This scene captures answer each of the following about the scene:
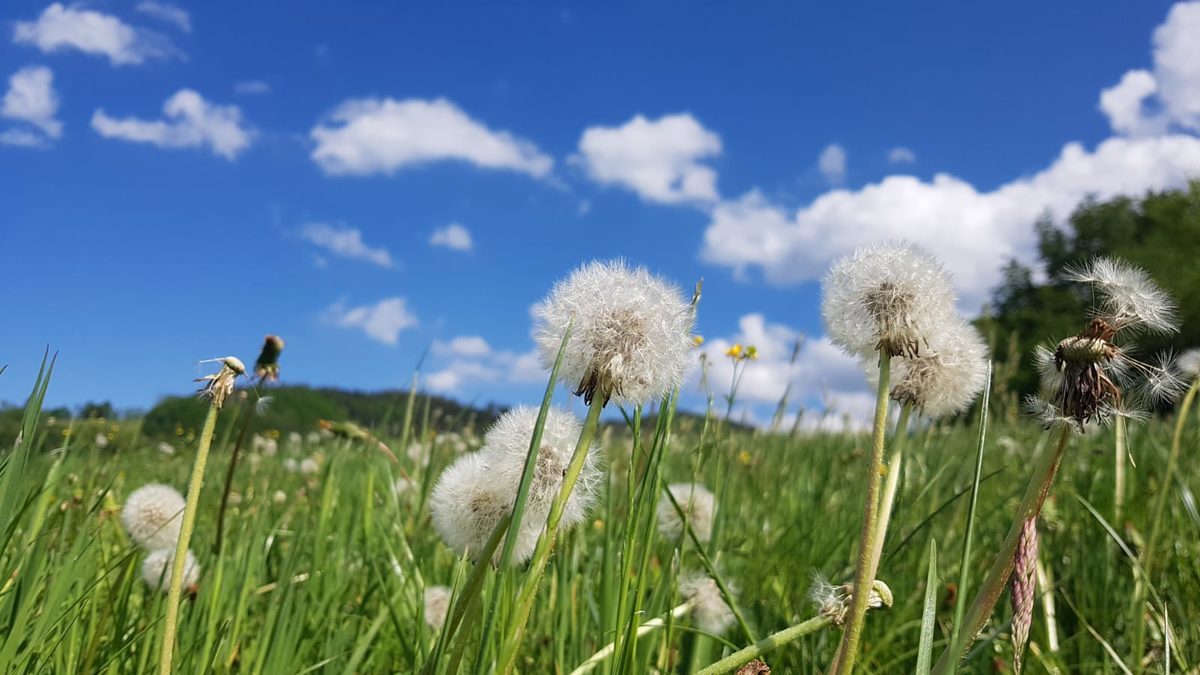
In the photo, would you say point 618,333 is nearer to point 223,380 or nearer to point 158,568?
point 223,380

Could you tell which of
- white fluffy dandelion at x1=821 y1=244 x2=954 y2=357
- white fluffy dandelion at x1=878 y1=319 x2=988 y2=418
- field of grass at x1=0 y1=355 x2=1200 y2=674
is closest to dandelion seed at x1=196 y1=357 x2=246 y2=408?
field of grass at x1=0 y1=355 x2=1200 y2=674

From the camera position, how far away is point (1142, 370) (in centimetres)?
158


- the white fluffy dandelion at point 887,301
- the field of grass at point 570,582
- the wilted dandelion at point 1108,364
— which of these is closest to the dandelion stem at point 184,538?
the field of grass at point 570,582

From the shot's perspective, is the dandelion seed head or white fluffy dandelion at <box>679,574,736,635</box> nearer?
the dandelion seed head

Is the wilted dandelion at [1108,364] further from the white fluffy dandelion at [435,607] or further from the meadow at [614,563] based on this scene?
the white fluffy dandelion at [435,607]

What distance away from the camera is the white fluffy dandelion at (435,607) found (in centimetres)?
267

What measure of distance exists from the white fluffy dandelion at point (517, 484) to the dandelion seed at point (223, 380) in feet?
1.40

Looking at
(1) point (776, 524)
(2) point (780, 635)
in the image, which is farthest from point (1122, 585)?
(2) point (780, 635)

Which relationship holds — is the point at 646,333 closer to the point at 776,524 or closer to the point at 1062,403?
the point at 1062,403

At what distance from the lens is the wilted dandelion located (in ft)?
4.85

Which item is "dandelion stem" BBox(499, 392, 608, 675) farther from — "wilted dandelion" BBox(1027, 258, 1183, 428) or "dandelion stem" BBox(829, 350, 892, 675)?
"wilted dandelion" BBox(1027, 258, 1183, 428)

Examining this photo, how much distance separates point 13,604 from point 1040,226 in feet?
221

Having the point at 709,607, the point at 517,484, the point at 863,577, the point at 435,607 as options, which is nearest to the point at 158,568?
the point at 435,607

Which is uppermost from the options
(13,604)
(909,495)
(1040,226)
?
(1040,226)
